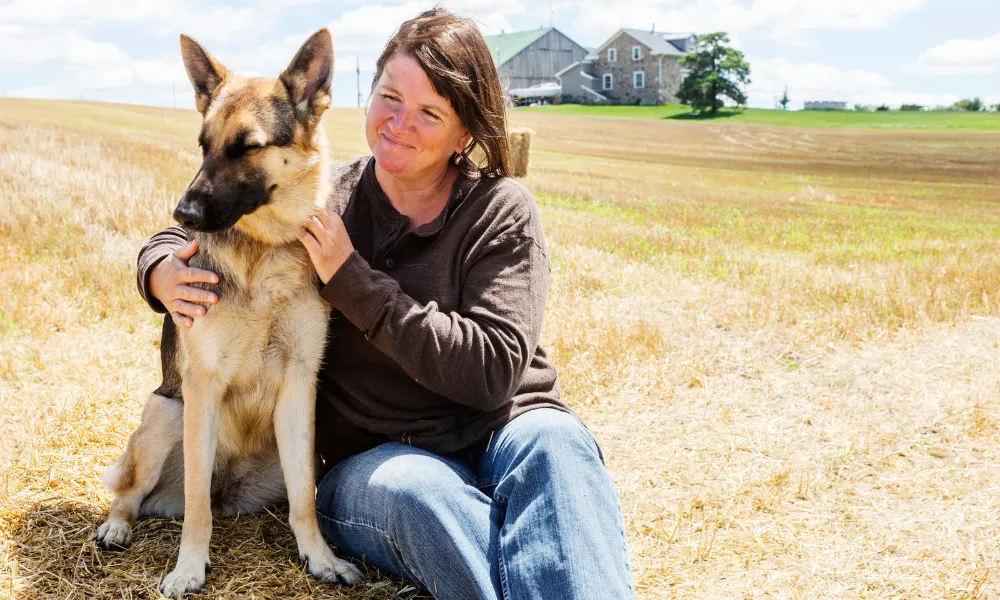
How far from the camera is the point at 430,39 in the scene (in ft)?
9.66

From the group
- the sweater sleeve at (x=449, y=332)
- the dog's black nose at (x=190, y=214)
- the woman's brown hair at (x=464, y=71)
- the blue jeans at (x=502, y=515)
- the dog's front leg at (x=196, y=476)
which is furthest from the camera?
the woman's brown hair at (x=464, y=71)

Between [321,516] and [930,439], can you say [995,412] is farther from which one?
[321,516]

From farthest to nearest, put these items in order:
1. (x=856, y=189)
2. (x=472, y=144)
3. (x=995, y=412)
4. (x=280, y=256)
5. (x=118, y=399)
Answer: (x=856, y=189), (x=995, y=412), (x=118, y=399), (x=472, y=144), (x=280, y=256)

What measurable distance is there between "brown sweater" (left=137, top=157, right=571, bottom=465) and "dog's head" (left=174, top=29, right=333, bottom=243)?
295mm

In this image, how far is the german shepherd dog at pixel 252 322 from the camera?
280 cm

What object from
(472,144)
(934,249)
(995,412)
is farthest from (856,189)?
(472,144)

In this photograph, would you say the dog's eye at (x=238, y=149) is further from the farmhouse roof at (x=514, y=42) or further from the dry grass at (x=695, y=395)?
the farmhouse roof at (x=514, y=42)

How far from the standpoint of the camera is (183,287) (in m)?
2.81

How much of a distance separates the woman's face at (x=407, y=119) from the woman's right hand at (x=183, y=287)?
2.58 ft

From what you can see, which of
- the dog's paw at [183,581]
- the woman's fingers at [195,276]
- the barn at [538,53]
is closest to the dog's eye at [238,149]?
the woman's fingers at [195,276]

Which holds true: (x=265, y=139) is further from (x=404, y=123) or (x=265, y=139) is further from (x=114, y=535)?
(x=114, y=535)

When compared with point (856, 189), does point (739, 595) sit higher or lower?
lower

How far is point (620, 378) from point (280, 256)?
2.84m

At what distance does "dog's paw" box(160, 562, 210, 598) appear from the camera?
2.79 m
